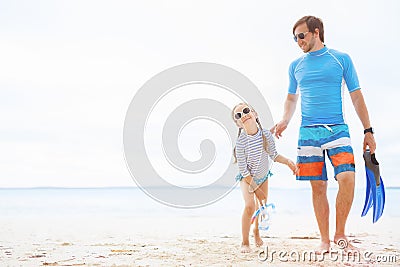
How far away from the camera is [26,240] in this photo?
3.78 meters

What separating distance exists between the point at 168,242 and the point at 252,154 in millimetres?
924

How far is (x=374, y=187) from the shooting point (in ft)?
10.8

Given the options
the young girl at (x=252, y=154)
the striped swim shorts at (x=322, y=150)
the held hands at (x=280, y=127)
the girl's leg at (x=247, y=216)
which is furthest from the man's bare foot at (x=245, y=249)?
the held hands at (x=280, y=127)

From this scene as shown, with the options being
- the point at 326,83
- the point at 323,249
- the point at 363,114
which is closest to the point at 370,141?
the point at 363,114

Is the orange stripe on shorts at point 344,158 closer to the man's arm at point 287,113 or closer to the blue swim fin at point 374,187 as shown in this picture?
the blue swim fin at point 374,187

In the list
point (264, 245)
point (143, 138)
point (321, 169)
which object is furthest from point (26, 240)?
point (321, 169)

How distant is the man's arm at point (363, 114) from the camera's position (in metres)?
3.16

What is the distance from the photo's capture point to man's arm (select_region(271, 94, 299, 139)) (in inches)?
137

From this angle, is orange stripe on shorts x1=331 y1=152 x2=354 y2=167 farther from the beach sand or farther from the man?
the beach sand

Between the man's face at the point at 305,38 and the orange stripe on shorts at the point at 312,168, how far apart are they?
0.74 meters

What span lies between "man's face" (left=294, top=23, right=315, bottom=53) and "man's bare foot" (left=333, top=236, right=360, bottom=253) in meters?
1.22

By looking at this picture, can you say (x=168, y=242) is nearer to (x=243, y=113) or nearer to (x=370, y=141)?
(x=243, y=113)

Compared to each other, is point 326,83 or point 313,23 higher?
point 313,23

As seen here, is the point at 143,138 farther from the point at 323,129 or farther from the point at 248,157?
the point at 323,129
